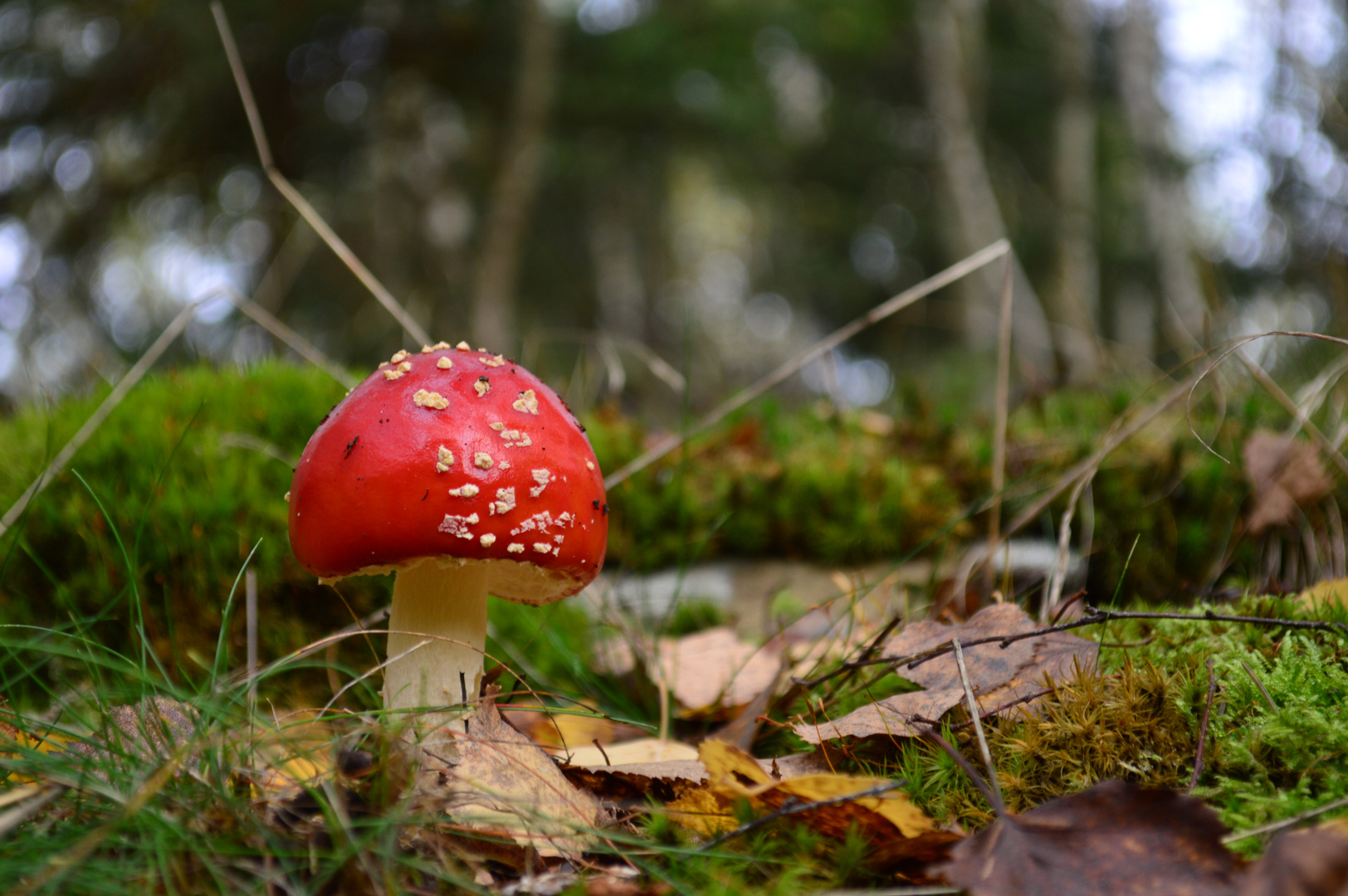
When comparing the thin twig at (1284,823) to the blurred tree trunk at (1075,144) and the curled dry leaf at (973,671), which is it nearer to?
the curled dry leaf at (973,671)

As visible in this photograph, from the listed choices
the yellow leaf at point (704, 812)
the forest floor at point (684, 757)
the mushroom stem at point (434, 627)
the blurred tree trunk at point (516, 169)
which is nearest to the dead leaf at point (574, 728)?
the forest floor at point (684, 757)

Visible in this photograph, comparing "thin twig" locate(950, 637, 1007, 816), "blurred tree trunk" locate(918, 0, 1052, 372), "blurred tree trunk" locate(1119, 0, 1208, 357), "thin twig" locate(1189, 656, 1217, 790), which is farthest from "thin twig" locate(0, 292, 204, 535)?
"blurred tree trunk" locate(918, 0, 1052, 372)

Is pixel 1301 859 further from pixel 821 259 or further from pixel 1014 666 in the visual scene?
pixel 821 259

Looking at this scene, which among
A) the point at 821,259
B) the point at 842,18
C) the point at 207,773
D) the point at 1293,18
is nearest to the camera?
the point at 207,773

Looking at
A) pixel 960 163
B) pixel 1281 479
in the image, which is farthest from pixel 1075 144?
pixel 1281 479

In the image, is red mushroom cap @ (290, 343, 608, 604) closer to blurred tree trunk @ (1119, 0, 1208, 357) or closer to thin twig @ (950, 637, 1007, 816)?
thin twig @ (950, 637, 1007, 816)

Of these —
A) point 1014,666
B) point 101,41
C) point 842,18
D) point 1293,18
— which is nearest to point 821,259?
point 842,18

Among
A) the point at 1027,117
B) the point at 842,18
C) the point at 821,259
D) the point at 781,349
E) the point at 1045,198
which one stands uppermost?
the point at 842,18
